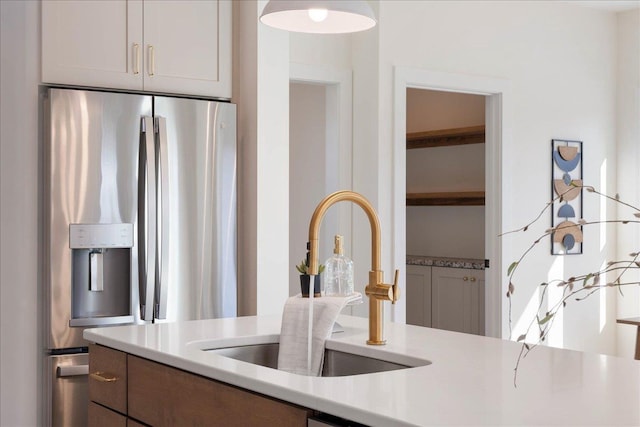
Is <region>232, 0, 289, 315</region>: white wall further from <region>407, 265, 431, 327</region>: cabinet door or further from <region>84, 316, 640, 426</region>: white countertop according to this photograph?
<region>407, 265, 431, 327</region>: cabinet door

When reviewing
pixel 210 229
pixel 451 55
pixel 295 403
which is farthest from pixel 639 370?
pixel 451 55

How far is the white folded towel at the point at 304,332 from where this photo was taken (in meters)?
2.08

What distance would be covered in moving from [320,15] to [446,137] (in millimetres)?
4091

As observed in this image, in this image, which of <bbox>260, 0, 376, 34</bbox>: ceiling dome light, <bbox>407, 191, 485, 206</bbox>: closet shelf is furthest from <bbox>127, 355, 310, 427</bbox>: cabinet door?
<bbox>407, 191, 485, 206</bbox>: closet shelf

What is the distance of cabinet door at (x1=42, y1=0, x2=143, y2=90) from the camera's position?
325 cm

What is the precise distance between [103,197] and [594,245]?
3.85 metres

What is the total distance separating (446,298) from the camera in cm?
571

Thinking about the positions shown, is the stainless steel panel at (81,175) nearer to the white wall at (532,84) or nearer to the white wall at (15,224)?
the white wall at (532,84)

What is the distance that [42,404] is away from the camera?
3236 mm

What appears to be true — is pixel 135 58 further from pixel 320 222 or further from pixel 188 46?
pixel 320 222

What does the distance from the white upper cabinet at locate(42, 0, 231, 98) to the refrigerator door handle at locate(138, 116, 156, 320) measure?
0.26m

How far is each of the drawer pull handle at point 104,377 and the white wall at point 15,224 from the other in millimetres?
2085

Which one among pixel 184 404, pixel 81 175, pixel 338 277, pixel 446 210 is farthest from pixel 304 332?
pixel 446 210

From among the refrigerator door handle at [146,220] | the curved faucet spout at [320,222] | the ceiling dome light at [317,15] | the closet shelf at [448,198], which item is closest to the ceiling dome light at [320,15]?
the ceiling dome light at [317,15]
